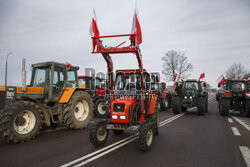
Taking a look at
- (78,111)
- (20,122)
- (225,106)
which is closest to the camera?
(20,122)

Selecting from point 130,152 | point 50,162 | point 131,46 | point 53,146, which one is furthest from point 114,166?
point 131,46

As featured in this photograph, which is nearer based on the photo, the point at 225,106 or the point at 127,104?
the point at 127,104

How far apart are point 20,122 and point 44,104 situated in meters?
1.23

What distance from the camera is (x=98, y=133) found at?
16.0 ft

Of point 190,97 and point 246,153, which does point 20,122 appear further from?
point 190,97

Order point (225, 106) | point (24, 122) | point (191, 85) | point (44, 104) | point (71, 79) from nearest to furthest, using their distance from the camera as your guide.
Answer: point (24, 122) → point (44, 104) → point (71, 79) → point (225, 106) → point (191, 85)

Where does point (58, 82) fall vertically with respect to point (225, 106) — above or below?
above

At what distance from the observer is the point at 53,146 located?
5043 millimetres

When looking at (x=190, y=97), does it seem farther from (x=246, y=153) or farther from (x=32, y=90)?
(x=32, y=90)

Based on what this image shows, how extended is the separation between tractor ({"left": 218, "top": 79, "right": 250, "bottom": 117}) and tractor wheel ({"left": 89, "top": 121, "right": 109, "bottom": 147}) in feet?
30.6

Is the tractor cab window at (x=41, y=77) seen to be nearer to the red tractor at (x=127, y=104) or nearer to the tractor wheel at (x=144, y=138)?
the red tractor at (x=127, y=104)

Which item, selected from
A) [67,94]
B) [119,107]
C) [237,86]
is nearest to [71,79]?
[67,94]

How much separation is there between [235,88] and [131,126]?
1092cm

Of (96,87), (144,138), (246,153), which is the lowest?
(246,153)
